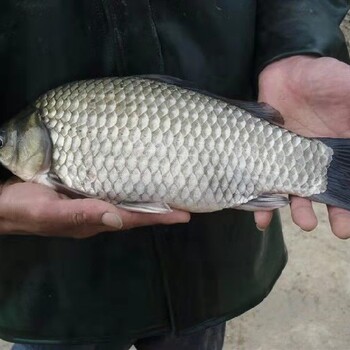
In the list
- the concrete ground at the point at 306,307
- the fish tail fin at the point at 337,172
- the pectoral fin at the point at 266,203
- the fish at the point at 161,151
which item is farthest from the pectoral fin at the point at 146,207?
the concrete ground at the point at 306,307

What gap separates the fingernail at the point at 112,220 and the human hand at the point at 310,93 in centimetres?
38

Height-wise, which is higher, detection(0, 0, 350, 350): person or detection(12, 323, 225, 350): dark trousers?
detection(0, 0, 350, 350): person

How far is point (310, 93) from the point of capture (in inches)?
49.6

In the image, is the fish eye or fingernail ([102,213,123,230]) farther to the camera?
the fish eye

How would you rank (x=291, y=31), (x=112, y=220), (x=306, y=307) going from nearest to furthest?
(x=112, y=220), (x=291, y=31), (x=306, y=307)

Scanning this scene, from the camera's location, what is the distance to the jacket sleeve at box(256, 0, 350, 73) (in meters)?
1.24

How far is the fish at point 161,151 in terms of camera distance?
112 centimetres

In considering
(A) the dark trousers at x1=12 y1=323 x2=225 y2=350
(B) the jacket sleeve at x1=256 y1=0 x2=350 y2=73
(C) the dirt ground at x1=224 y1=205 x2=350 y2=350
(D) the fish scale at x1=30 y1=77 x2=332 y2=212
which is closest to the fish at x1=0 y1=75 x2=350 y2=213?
(D) the fish scale at x1=30 y1=77 x2=332 y2=212

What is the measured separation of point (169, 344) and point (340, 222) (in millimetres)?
383

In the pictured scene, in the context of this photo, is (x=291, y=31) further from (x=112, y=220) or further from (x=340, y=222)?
(x=112, y=220)

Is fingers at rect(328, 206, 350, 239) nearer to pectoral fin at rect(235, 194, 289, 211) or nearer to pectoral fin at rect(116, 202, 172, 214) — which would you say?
pectoral fin at rect(235, 194, 289, 211)

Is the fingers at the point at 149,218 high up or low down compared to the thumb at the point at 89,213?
down

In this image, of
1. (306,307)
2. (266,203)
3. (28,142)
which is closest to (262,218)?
(266,203)

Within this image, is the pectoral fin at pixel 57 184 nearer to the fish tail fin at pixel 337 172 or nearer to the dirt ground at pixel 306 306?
the fish tail fin at pixel 337 172
